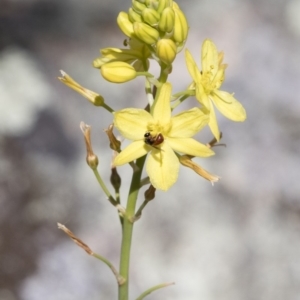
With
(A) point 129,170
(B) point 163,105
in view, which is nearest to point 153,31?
(B) point 163,105

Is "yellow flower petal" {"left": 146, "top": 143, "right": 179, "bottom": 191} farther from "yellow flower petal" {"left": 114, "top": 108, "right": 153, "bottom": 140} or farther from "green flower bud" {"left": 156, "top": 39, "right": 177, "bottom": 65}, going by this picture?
"green flower bud" {"left": 156, "top": 39, "right": 177, "bottom": 65}

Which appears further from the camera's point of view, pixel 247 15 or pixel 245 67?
pixel 247 15

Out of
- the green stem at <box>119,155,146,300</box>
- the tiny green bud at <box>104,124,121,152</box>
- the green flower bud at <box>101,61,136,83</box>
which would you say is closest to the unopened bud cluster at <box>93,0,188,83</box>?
the green flower bud at <box>101,61,136,83</box>

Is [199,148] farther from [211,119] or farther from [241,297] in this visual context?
[241,297]

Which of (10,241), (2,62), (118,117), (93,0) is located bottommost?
(10,241)

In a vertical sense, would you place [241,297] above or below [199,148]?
below

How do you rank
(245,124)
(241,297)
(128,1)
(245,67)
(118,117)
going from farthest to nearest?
(128,1)
(245,67)
(245,124)
(241,297)
(118,117)

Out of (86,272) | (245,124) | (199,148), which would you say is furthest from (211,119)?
(245,124)

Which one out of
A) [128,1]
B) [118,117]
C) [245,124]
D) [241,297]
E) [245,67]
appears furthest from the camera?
[128,1]
